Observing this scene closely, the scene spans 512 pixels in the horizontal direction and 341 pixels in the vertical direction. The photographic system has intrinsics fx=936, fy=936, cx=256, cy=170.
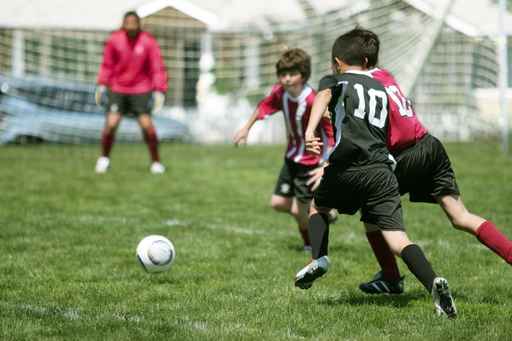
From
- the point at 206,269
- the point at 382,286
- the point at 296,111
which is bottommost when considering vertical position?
the point at 206,269

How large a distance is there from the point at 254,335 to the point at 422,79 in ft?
45.9

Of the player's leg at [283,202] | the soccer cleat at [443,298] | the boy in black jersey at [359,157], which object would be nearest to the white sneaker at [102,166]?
the player's leg at [283,202]

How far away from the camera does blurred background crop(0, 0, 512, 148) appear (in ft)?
49.9

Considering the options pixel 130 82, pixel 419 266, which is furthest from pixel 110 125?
pixel 419 266

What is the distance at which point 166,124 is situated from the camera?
19.3m

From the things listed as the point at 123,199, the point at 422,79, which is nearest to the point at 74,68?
the point at 422,79

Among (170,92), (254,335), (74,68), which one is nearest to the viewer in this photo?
(254,335)

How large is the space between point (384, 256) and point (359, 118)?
0.98 meters

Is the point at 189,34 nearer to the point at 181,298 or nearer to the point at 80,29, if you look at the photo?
the point at 80,29

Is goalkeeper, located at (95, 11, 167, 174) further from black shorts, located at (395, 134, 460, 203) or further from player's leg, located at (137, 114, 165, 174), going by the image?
black shorts, located at (395, 134, 460, 203)

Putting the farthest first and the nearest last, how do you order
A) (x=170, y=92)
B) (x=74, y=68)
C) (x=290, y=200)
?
1. (x=170, y=92)
2. (x=74, y=68)
3. (x=290, y=200)

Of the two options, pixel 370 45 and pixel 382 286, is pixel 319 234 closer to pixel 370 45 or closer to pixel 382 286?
pixel 382 286

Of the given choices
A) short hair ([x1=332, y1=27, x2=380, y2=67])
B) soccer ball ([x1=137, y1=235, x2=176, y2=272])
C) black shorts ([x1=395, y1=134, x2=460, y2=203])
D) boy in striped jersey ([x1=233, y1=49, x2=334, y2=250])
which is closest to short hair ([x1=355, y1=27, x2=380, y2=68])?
short hair ([x1=332, y1=27, x2=380, y2=67])

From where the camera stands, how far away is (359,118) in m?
4.75
